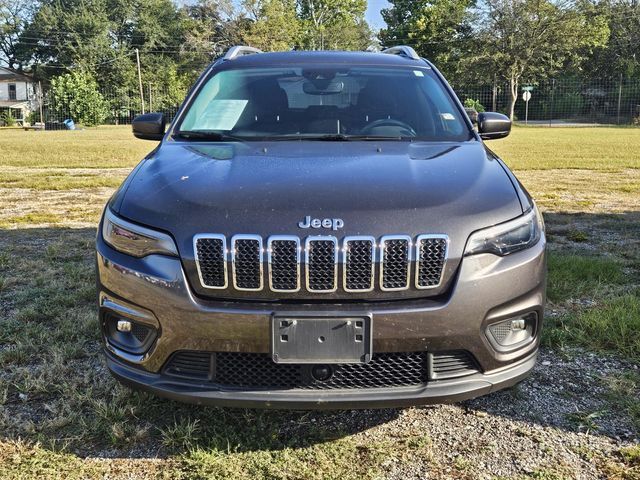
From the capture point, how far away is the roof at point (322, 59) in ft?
12.1

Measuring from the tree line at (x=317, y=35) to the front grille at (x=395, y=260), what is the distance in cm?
4597

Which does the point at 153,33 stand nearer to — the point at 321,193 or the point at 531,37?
the point at 531,37

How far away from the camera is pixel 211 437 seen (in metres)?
2.38

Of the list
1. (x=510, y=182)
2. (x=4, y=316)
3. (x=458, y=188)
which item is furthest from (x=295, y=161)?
(x=4, y=316)

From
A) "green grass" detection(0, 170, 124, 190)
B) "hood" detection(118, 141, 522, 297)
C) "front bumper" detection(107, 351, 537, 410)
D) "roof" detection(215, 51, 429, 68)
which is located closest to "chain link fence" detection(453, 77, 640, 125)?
"green grass" detection(0, 170, 124, 190)

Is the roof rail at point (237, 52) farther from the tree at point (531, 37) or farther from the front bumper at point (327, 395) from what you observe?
the tree at point (531, 37)

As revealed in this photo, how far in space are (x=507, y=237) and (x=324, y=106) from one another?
1.55m

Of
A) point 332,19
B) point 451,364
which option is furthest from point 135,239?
point 332,19

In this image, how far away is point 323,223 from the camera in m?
2.06

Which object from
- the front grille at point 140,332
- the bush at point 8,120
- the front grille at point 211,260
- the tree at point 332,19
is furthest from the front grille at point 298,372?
the tree at point 332,19

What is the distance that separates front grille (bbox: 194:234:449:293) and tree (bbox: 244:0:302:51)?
57.7 m

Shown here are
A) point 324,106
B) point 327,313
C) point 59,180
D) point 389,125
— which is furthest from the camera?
point 59,180

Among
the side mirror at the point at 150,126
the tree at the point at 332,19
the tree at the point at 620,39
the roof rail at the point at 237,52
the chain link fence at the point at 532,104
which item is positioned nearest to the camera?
the side mirror at the point at 150,126

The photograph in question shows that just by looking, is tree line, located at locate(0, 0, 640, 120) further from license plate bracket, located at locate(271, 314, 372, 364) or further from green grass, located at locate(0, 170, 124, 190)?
license plate bracket, located at locate(271, 314, 372, 364)
